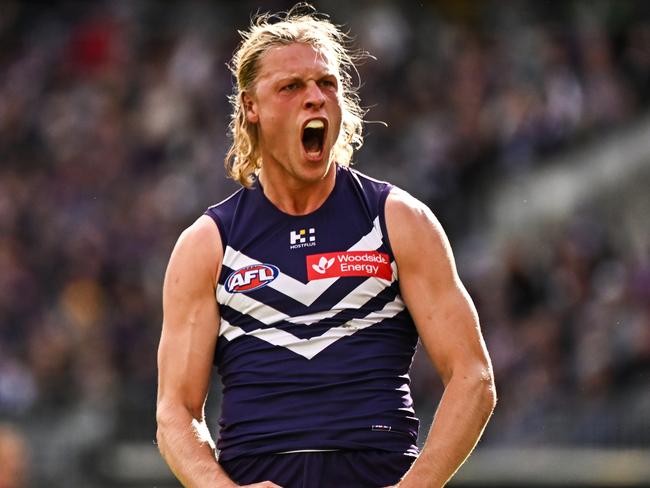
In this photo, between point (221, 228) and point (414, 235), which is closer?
point (414, 235)

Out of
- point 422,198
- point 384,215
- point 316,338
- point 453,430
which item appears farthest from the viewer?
point 422,198

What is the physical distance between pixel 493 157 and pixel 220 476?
413 inches

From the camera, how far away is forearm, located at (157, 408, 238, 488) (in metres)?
4.95

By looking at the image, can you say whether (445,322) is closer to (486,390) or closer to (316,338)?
(486,390)

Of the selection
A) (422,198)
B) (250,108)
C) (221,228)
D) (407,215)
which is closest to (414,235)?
(407,215)

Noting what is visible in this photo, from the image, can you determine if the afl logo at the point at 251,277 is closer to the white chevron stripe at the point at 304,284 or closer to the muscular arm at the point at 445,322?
the white chevron stripe at the point at 304,284

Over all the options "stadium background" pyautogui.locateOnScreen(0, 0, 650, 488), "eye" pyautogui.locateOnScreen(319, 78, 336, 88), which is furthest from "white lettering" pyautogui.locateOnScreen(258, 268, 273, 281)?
"stadium background" pyautogui.locateOnScreen(0, 0, 650, 488)

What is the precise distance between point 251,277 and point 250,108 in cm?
66

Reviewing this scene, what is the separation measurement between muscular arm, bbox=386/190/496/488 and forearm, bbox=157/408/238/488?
2.45 ft

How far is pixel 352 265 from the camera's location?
500 cm

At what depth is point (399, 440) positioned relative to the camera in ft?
16.3

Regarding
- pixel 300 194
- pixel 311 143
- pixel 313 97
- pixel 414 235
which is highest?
pixel 313 97

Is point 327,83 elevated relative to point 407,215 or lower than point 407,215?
elevated

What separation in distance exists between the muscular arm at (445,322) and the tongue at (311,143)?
13.8 inches
